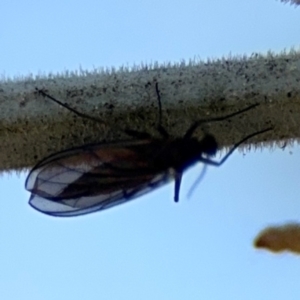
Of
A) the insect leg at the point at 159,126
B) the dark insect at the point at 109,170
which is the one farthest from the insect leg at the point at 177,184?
the insect leg at the point at 159,126

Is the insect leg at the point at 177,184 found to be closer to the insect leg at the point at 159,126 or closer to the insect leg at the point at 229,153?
the insect leg at the point at 229,153

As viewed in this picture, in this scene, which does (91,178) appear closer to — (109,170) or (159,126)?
(109,170)

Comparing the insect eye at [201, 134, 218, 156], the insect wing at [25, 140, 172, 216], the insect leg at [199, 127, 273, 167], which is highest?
the insect eye at [201, 134, 218, 156]

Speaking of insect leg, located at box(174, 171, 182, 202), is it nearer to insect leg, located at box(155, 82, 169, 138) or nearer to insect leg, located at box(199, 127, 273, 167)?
insect leg, located at box(199, 127, 273, 167)

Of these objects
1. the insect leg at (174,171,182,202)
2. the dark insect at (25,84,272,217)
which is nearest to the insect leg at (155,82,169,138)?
the dark insect at (25,84,272,217)

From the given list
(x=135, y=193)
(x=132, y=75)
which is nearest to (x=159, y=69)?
(x=132, y=75)

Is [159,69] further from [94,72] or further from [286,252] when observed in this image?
[286,252]

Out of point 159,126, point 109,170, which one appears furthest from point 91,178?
point 159,126
